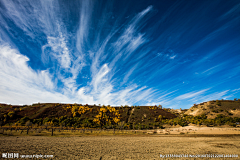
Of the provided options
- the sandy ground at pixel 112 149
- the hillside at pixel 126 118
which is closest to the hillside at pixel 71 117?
the hillside at pixel 126 118

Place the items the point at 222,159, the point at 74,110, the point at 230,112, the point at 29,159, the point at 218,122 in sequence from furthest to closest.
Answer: the point at 74,110
the point at 230,112
the point at 218,122
the point at 222,159
the point at 29,159

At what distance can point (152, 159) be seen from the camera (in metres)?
10.4

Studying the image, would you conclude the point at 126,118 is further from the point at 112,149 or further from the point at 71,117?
the point at 112,149

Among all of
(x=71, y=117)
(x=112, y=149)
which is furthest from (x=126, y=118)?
(x=112, y=149)

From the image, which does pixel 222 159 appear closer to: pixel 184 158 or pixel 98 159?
pixel 184 158

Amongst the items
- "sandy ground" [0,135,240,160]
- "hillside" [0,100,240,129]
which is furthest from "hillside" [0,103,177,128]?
"sandy ground" [0,135,240,160]

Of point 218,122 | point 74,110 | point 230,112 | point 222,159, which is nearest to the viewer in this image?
point 222,159

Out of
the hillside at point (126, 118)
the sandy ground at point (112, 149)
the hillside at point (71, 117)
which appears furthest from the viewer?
the hillside at point (71, 117)

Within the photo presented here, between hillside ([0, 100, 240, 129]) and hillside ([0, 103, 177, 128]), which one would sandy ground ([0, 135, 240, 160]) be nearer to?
hillside ([0, 100, 240, 129])

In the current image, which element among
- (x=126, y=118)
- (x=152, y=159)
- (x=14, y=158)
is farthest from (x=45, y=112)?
(x=152, y=159)

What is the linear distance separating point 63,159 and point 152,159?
845 centimetres

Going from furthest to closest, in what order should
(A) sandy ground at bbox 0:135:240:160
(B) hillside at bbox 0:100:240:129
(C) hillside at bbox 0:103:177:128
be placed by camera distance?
1. (C) hillside at bbox 0:103:177:128
2. (B) hillside at bbox 0:100:240:129
3. (A) sandy ground at bbox 0:135:240:160

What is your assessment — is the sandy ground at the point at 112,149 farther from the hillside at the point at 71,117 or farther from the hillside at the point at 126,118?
the hillside at the point at 71,117

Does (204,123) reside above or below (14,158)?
below
